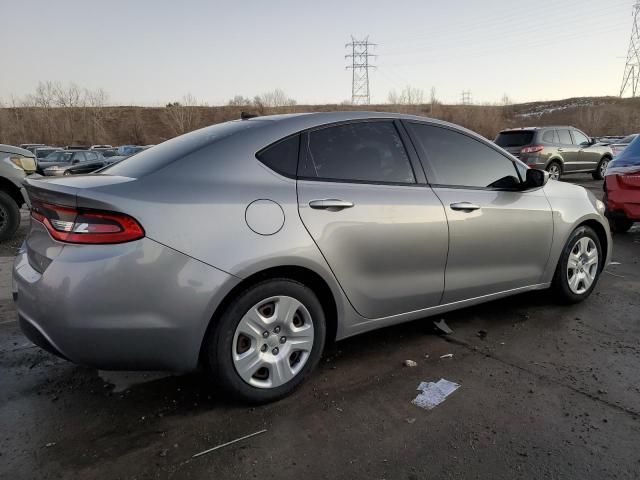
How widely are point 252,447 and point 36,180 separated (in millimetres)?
1831

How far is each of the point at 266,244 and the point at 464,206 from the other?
1493 mm

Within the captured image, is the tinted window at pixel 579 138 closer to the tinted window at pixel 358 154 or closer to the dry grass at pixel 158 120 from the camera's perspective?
the tinted window at pixel 358 154

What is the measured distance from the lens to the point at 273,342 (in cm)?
254

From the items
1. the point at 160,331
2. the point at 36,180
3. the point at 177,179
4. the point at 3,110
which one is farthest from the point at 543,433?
the point at 3,110

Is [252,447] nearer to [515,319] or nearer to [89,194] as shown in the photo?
[89,194]

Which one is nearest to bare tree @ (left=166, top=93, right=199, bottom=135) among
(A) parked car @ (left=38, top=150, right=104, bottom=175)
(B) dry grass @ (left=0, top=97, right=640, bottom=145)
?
(B) dry grass @ (left=0, top=97, right=640, bottom=145)

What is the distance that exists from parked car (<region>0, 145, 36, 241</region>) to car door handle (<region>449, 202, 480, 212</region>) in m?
6.22

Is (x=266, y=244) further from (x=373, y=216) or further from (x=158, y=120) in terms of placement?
(x=158, y=120)

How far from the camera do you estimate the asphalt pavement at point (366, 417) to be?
2078 millimetres

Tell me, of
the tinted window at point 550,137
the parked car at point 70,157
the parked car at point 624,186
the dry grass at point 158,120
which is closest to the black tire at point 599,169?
the tinted window at point 550,137

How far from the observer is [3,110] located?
58750mm

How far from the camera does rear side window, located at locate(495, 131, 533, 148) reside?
13.8 meters

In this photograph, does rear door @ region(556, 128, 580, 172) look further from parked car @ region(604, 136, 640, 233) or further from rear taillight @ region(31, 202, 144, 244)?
rear taillight @ region(31, 202, 144, 244)

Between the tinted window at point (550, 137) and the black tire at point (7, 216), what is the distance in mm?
13180
